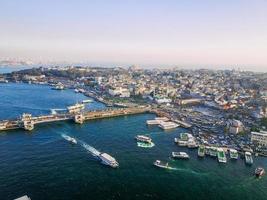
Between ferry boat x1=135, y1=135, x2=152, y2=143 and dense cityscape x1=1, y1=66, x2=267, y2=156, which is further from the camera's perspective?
dense cityscape x1=1, y1=66, x2=267, y2=156

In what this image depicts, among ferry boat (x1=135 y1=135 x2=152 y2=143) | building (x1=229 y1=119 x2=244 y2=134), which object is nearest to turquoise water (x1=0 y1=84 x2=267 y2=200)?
ferry boat (x1=135 y1=135 x2=152 y2=143)

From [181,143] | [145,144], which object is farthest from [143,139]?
[181,143]

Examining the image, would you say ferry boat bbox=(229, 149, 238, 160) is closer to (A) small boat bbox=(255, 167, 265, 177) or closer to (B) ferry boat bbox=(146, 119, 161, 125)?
(A) small boat bbox=(255, 167, 265, 177)

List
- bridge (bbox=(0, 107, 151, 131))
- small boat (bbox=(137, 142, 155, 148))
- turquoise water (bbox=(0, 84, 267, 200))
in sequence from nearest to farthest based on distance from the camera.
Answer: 1. turquoise water (bbox=(0, 84, 267, 200))
2. small boat (bbox=(137, 142, 155, 148))
3. bridge (bbox=(0, 107, 151, 131))

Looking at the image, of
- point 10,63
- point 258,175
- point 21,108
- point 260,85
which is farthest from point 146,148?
point 10,63

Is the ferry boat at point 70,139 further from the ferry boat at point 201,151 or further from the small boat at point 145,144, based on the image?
the ferry boat at point 201,151

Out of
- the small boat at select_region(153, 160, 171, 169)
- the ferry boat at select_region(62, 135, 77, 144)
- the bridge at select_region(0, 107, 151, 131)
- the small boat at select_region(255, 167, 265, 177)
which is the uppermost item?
the bridge at select_region(0, 107, 151, 131)
